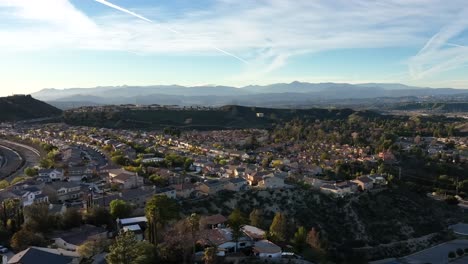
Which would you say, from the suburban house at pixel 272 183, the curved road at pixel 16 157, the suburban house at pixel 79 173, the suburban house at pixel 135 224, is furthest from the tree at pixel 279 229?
the curved road at pixel 16 157

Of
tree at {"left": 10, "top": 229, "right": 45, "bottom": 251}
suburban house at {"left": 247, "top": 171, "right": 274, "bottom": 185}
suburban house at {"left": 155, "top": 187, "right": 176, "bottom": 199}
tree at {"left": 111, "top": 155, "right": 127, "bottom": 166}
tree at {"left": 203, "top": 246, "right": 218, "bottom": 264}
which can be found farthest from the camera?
tree at {"left": 111, "top": 155, "right": 127, "bottom": 166}

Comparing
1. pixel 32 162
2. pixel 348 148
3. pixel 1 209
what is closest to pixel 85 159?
pixel 32 162

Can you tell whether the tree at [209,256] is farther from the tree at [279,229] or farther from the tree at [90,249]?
the tree at [279,229]

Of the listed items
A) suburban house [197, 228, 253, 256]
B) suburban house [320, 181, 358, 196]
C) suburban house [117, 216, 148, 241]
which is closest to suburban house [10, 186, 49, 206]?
suburban house [117, 216, 148, 241]

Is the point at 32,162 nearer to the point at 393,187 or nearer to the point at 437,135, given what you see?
the point at 393,187

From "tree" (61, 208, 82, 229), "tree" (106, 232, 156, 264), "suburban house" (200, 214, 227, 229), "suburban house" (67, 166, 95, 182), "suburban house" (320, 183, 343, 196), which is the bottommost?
"suburban house" (320, 183, 343, 196)

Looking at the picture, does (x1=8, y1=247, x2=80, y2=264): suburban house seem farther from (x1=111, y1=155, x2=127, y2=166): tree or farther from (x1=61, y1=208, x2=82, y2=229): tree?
(x1=111, y1=155, x2=127, y2=166): tree

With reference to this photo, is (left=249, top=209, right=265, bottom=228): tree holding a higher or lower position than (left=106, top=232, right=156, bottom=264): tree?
lower
